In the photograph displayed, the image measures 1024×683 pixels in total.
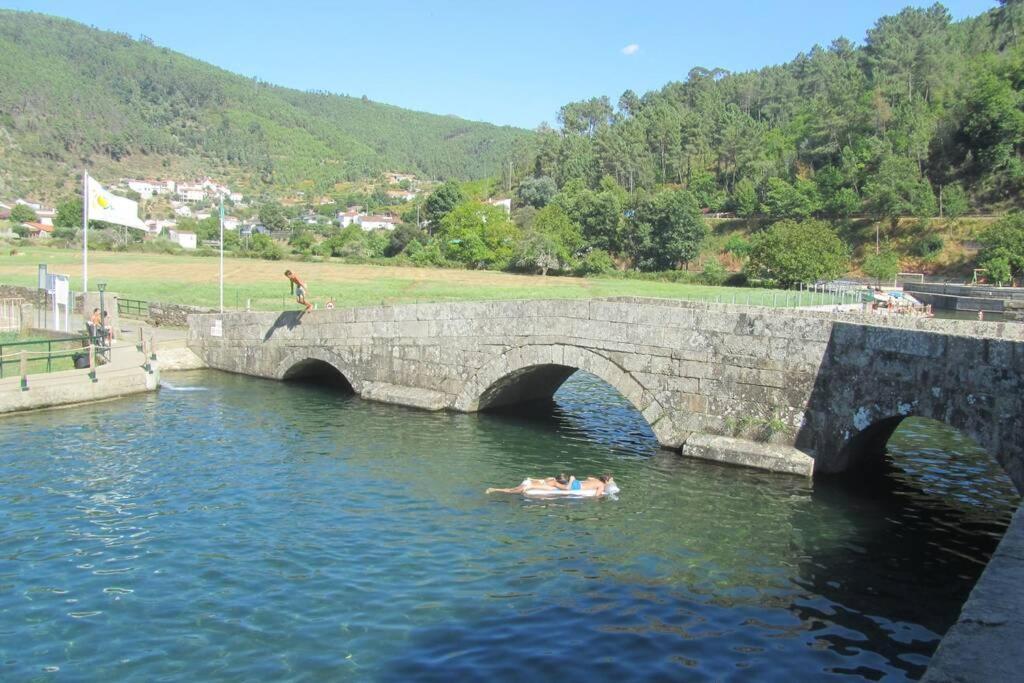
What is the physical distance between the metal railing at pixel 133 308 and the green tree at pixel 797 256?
148 feet

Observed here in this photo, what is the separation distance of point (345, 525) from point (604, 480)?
17.2 feet

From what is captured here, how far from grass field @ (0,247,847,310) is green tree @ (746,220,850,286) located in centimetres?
634

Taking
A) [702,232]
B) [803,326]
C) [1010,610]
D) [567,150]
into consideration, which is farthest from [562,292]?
[567,150]

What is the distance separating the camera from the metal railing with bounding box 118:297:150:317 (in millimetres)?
37844

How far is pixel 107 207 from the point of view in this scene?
104 feet

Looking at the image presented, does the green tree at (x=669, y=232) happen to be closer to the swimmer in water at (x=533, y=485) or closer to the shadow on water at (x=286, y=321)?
the shadow on water at (x=286, y=321)

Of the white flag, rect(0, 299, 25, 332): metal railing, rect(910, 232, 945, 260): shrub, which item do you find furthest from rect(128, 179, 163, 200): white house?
the white flag

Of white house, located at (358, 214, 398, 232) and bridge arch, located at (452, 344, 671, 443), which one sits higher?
white house, located at (358, 214, 398, 232)

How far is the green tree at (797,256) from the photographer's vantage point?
209ft

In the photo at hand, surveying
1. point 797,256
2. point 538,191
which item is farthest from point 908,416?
point 538,191

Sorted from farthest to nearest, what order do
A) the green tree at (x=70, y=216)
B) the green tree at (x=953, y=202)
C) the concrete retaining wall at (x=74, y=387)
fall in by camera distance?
the green tree at (x=70, y=216), the green tree at (x=953, y=202), the concrete retaining wall at (x=74, y=387)

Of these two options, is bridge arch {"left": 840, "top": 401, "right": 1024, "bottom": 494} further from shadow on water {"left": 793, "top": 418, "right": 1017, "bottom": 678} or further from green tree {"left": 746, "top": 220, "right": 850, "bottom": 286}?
green tree {"left": 746, "top": 220, "right": 850, "bottom": 286}

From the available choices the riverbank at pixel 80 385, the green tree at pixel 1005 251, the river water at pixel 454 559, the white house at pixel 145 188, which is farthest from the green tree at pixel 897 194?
the white house at pixel 145 188

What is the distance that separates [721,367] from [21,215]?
131755 millimetres
